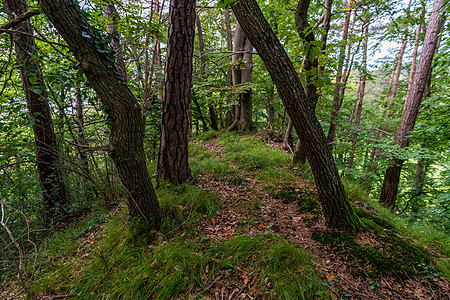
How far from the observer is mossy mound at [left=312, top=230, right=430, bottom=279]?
80.0 inches

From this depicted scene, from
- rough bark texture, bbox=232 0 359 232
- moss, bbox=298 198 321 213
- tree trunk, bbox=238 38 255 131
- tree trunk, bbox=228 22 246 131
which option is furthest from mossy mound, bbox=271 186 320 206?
tree trunk, bbox=238 38 255 131

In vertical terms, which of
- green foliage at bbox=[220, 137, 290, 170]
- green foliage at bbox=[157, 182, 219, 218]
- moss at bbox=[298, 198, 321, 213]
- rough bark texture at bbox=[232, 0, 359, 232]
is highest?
rough bark texture at bbox=[232, 0, 359, 232]

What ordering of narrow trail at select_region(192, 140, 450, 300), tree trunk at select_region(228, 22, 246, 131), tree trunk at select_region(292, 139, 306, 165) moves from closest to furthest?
narrow trail at select_region(192, 140, 450, 300)
tree trunk at select_region(292, 139, 306, 165)
tree trunk at select_region(228, 22, 246, 131)

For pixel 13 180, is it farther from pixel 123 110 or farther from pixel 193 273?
pixel 193 273

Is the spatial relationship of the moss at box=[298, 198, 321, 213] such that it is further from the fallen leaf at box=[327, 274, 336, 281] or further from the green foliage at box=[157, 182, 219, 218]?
the green foliage at box=[157, 182, 219, 218]

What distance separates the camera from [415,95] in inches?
203

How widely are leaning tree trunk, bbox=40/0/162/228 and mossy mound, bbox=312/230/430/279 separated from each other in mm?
2624

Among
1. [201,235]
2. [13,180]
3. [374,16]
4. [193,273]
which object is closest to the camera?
[193,273]

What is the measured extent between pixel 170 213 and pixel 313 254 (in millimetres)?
2153

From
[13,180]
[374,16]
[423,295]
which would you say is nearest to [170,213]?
[423,295]

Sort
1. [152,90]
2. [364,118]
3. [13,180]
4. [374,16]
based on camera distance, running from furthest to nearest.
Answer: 1. [364,118]
2. [374,16]
3. [152,90]
4. [13,180]

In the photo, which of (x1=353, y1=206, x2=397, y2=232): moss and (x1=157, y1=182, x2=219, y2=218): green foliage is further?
(x1=157, y1=182, x2=219, y2=218): green foliage

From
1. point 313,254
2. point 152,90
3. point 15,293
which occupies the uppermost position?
point 152,90

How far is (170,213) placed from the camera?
116 inches
